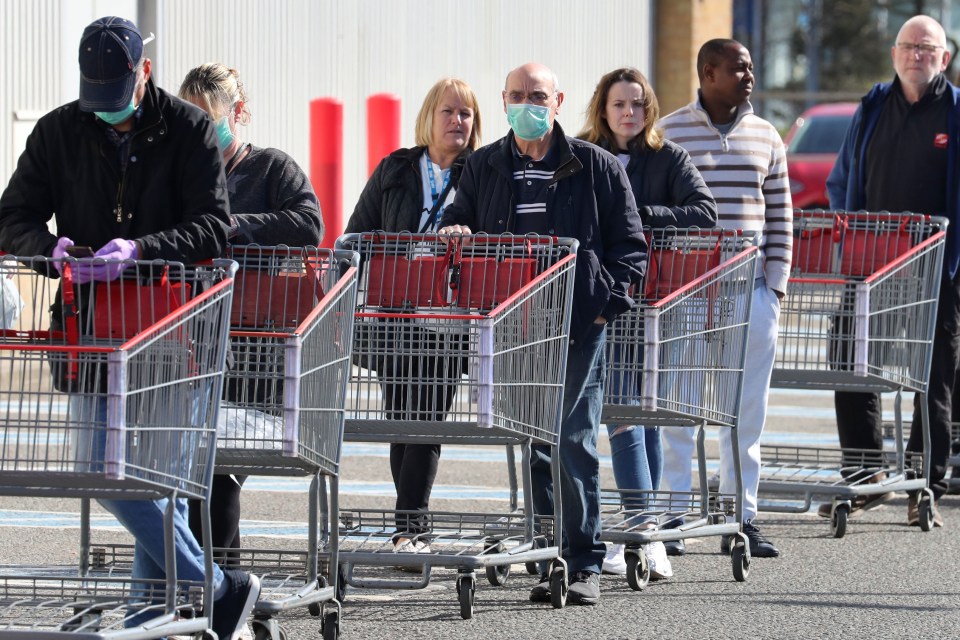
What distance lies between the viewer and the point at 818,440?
36.7 feet

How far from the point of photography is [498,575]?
6.96m

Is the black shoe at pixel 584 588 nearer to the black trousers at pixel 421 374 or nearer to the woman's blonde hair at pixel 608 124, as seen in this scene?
the black trousers at pixel 421 374

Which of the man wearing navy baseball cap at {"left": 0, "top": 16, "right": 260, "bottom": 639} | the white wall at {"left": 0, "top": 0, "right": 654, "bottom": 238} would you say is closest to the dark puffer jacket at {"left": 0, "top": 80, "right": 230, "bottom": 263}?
the man wearing navy baseball cap at {"left": 0, "top": 16, "right": 260, "bottom": 639}

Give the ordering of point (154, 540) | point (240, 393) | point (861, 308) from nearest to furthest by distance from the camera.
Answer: point (154, 540)
point (240, 393)
point (861, 308)

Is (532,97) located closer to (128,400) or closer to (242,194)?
(242,194)

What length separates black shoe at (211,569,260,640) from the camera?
5.38m

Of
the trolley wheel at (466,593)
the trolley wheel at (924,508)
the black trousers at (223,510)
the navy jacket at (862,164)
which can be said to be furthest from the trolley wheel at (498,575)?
the navy jacket at (862,164)

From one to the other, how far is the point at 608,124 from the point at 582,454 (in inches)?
63.6

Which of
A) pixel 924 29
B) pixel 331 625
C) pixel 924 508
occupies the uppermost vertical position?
Result: pixel 924 29

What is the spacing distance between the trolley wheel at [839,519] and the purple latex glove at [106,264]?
400 cm

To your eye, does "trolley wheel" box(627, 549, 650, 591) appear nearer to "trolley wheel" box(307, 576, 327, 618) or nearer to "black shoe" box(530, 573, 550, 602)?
"black shoe" box(530, 573, 550, 602)

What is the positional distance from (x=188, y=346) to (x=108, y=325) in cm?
23

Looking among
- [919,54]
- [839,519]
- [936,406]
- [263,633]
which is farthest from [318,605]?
[919,54]

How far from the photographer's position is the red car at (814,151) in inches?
1003
